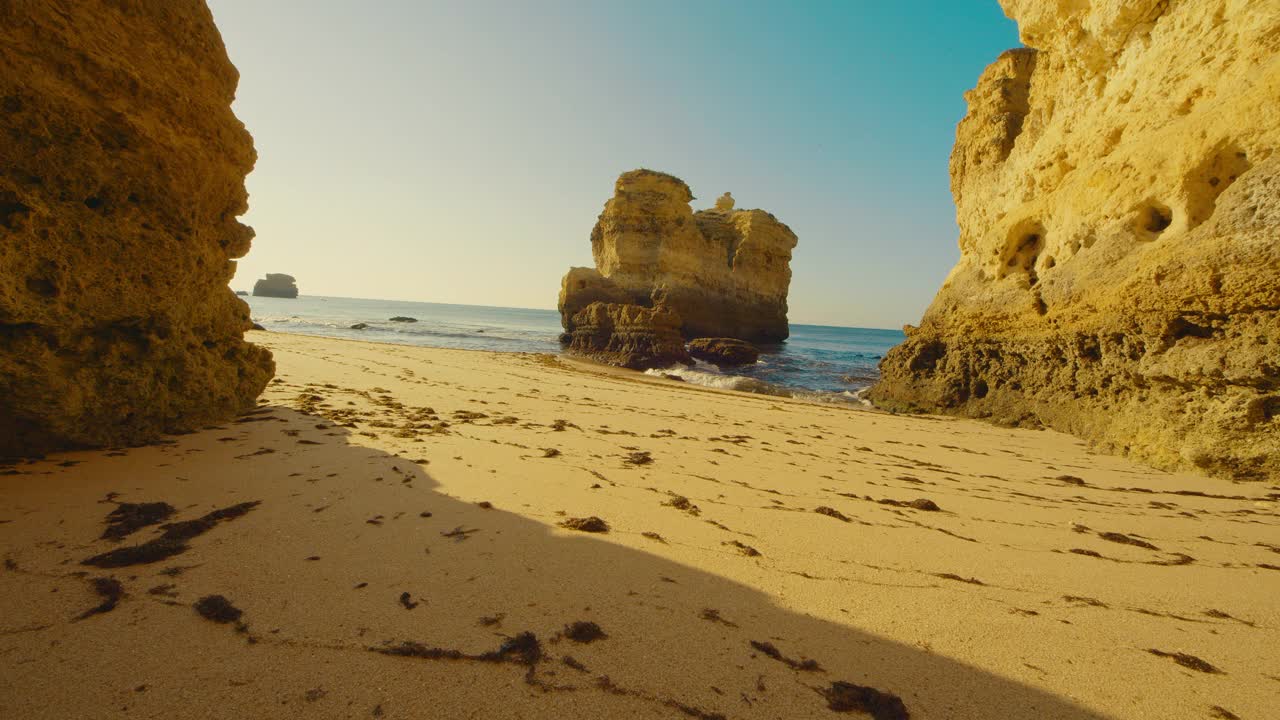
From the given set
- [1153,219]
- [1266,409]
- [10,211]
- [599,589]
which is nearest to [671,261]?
[1153,219]

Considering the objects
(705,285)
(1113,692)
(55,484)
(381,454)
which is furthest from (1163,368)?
(705,285)

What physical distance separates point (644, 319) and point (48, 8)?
16603mm

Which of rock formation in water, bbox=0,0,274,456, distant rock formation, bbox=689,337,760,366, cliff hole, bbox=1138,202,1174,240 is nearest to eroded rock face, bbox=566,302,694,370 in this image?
distant rock formation, bbox=689,337,760,366

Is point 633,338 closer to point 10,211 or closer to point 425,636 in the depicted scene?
point 10,211

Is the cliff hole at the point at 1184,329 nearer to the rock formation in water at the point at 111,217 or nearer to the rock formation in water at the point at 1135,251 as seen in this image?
the rock formation in water at the point at 1135,251

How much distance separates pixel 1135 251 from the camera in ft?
19.1

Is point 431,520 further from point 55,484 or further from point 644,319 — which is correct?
point 644,319

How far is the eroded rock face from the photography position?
703 inches

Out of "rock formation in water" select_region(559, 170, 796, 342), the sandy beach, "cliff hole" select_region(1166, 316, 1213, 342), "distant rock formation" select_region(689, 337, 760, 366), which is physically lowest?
the sandy beach

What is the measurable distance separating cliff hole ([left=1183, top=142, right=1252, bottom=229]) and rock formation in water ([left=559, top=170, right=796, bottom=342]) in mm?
20214

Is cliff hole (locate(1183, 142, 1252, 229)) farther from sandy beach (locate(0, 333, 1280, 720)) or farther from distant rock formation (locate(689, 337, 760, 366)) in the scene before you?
distant rock formation (locate(689, 337, 760, 366))

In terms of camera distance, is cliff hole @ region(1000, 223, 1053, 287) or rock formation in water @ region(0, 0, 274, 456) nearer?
rock formation in water @ region(0, 0, 274, 456)

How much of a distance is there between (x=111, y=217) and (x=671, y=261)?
79.7 ft

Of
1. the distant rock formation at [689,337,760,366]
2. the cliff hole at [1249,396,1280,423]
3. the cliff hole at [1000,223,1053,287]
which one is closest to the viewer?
the cliff hole at [1249,396,1280,423]
